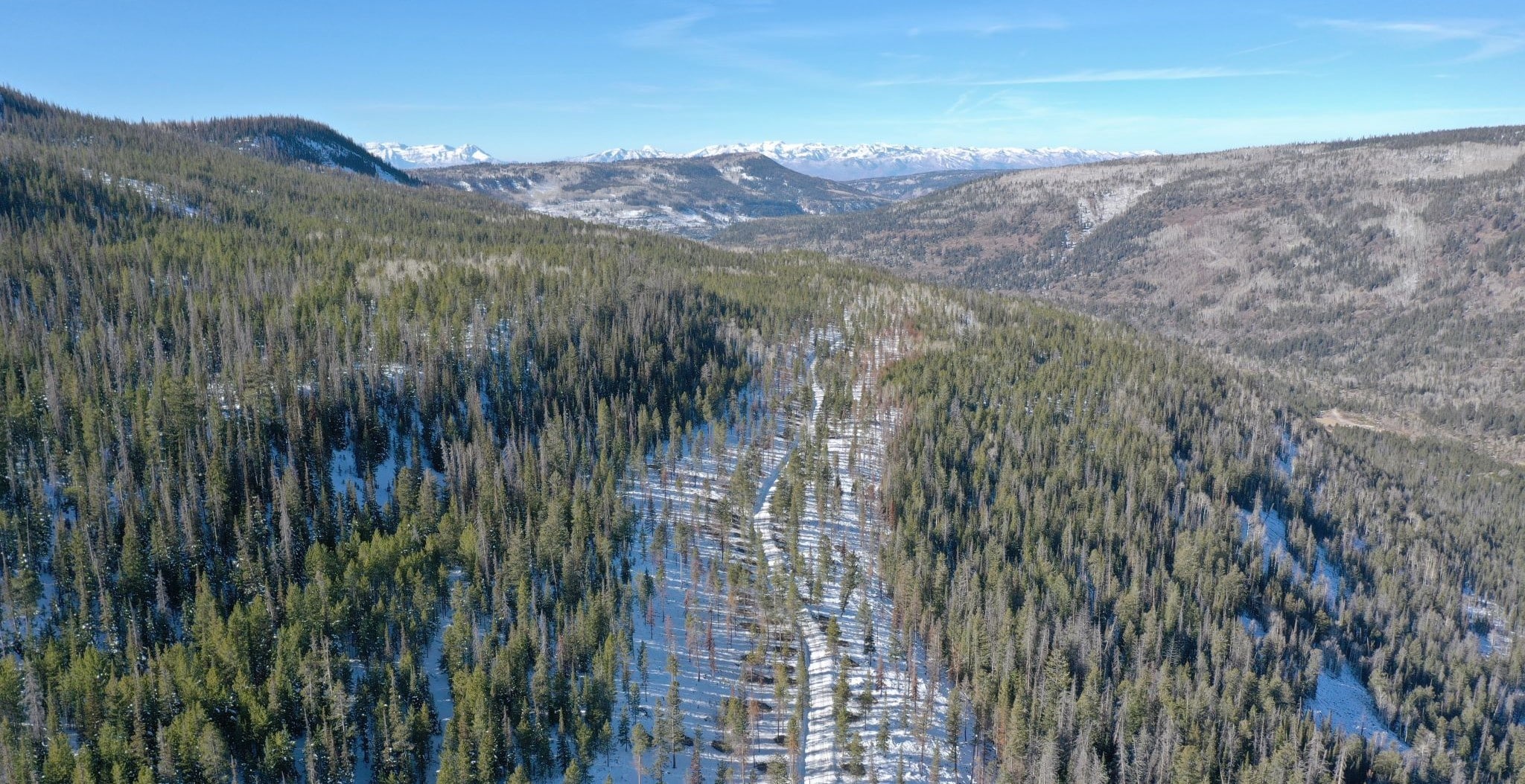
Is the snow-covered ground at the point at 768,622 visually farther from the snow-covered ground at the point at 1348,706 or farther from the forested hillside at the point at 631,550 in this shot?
the snow-covered ground at the point at 1348,706

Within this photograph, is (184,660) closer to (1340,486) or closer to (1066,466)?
(1066,466)

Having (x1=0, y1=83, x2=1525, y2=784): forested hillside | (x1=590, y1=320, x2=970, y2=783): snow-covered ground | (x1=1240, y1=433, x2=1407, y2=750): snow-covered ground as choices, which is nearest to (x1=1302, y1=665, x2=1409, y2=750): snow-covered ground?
(x1=1240, y1=433, x2=1407, y2=750): snow-covered ground

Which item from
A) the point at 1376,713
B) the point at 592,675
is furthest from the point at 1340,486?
the point at 592,675

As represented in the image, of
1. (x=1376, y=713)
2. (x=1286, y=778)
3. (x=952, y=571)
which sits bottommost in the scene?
(x=1376, y=713)

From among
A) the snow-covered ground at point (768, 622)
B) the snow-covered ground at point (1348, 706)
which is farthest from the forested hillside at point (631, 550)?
the snow-covered ground at point (1348, 706)

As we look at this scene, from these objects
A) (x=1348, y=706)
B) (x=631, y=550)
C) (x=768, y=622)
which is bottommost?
(x=1348, y=706)

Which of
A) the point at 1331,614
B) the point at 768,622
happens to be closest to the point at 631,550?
the point at 768,622

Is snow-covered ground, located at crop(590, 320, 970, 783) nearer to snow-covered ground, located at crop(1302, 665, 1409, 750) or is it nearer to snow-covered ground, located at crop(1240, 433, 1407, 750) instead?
snow-covered ground, located at crop(1302, 665, 1409, 750)

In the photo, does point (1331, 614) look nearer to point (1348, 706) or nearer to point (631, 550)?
point (1348, 706)
